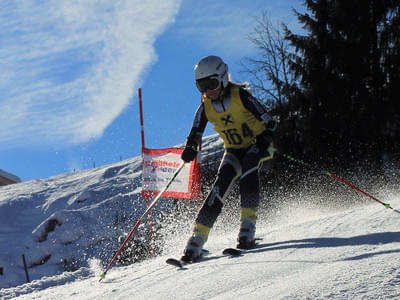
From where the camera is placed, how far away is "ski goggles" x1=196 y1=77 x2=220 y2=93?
166 inches

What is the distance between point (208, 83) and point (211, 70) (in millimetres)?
129

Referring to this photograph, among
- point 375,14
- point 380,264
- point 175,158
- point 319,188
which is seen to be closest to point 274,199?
point 319,188

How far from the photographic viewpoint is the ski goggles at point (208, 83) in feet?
13.8

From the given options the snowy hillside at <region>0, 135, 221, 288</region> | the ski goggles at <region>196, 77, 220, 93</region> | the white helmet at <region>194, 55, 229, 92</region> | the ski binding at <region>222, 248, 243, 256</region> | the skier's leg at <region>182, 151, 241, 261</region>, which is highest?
the white helmet at <region>194, 55, 229, 92</region>

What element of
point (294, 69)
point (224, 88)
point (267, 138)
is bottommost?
point (267, 138)

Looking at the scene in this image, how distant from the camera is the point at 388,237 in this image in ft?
10.7

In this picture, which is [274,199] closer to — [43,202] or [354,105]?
[354,105]

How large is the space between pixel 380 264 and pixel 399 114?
1055 centimetres

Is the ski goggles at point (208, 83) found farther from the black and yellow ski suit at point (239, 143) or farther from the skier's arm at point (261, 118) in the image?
the skier's arm at point (261, 118)

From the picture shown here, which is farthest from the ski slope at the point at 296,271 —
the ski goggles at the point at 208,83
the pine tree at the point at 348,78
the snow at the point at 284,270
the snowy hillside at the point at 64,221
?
the snowy hillside at the point at 64,221

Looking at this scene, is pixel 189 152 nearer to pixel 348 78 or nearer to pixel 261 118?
pixel 261 118

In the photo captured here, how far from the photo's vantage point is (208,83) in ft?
13.9

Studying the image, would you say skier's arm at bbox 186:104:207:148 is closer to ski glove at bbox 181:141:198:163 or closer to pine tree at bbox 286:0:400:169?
ski glove at bbox 181:141:198:163

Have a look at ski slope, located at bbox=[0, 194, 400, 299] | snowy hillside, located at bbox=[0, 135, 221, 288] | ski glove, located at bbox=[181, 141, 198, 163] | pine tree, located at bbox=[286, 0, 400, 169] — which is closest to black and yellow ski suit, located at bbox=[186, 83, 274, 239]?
ski glove, located at bbox=[181, 141, 198, 163]
